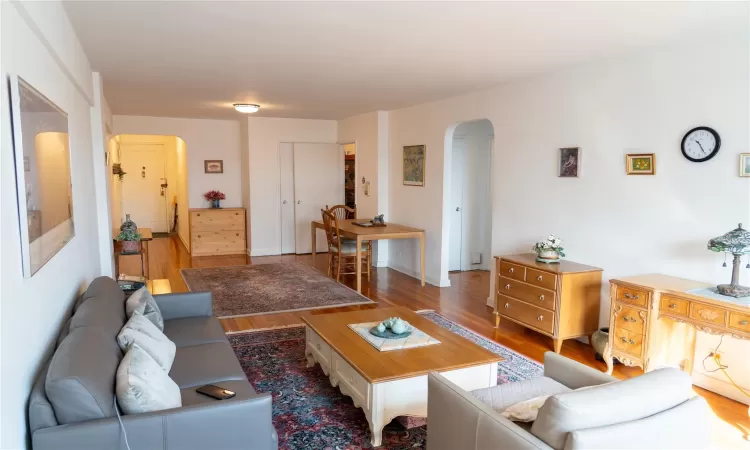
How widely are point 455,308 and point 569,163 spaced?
6.28 feet

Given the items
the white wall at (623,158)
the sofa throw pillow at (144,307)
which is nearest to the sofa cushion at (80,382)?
the sofa throw pillow at (144,307)

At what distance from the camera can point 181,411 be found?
1.87 meters

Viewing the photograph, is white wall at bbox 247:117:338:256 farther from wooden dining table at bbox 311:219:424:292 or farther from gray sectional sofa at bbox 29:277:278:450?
gray sectional sofa at bbox 29:277:278:450

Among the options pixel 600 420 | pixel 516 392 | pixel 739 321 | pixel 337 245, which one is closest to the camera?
Result: pixel 600 420

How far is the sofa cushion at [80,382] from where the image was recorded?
169cm

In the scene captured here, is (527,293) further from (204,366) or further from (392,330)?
(204,366)

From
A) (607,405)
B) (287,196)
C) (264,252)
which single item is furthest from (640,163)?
(264,252)

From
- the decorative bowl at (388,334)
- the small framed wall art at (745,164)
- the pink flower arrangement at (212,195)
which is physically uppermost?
the small framed wall art at (745,164)

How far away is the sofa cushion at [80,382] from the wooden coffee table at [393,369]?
1220 mm

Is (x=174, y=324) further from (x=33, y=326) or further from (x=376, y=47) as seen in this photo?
(x=376, y=47)

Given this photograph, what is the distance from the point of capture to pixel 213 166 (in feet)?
28.8

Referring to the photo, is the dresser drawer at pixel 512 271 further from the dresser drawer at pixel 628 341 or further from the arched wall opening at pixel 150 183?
the arched wall opening at pixel 150 183

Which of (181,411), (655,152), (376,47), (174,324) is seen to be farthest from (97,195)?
(655,152)

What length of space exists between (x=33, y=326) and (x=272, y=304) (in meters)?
3.55
